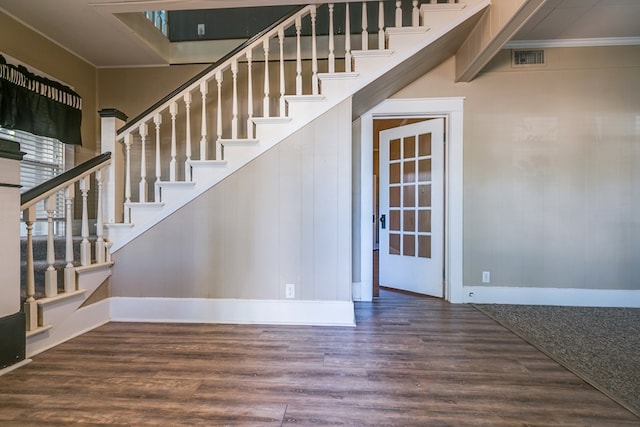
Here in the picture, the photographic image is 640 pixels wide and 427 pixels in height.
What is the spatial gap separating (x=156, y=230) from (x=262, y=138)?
1.18 m

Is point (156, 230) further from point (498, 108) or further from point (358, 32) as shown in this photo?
point (498, 108)

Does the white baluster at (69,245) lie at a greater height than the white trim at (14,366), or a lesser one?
greater

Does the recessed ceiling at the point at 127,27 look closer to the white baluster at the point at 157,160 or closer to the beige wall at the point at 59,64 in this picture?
the beige wall at the point at 59,64

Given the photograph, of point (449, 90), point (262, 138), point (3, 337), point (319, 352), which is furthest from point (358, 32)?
point (3, 337)

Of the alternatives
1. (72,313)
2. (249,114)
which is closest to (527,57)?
(249,114)

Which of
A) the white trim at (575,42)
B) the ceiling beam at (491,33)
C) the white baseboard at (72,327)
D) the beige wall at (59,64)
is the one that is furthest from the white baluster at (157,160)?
the white trim at (575,42)

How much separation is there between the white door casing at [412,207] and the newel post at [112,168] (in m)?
2.81

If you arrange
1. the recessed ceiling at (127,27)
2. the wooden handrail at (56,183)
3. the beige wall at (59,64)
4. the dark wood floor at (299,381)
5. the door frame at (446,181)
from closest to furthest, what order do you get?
the dark wood floor at (299,381), the wooden handrail at (56,183), the recessed ceiling at (127,27), the beige wall at (59,64), the door frame at (446,181)

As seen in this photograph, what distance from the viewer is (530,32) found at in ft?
9.57

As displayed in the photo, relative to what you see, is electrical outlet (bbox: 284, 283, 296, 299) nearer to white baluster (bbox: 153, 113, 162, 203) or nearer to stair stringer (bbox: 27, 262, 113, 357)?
white baluster (bbox: 153, 113, 162, 203)

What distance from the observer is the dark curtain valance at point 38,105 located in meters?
2.66

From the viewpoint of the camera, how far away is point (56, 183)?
220 centimetres

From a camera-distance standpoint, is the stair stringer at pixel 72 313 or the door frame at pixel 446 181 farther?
the door frame at pixel 446 181

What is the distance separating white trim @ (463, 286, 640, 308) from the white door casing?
1.32ft
